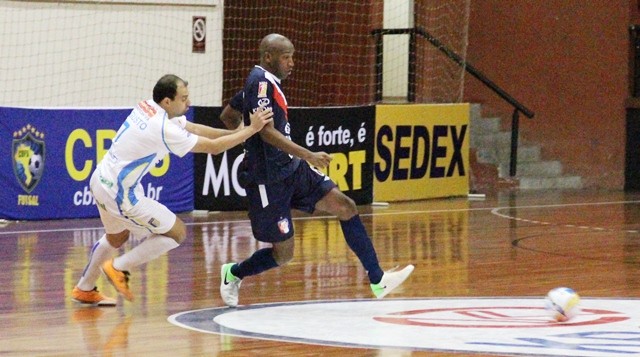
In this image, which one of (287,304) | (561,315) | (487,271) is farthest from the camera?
(487,271)

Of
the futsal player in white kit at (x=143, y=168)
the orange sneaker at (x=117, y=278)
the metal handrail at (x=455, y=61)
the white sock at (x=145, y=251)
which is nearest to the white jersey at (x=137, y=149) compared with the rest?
the futsal player in white kit at (x=143, y=168)

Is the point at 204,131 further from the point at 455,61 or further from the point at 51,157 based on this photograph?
the point at 455,61

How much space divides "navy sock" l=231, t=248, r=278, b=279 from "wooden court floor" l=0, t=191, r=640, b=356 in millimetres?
428

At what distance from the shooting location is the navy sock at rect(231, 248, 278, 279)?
369 inches

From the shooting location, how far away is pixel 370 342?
7.94 metres

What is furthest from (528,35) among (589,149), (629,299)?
(629,299)

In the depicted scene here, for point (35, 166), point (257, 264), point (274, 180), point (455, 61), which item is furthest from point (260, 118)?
point (455, 61)

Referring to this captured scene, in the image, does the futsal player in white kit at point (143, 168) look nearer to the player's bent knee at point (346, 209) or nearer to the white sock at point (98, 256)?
the white sock at point (98, 256)

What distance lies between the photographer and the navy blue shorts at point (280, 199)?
924 centimetres

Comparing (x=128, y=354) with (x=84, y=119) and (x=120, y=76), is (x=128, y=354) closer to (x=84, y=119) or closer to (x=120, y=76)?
(x=84, y=119)

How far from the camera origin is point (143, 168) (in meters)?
9.28

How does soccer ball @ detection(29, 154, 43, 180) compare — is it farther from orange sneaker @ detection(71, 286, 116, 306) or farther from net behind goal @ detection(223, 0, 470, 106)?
net behind goal @ detection(223, 0, 470, 106)

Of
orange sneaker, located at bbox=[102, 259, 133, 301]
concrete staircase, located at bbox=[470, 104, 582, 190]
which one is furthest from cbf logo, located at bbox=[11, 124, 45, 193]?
concrete staircase, located at bbox=[470, 104, 582, 190]

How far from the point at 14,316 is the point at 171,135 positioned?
61.9 inches
